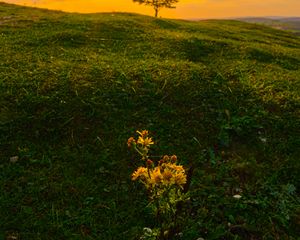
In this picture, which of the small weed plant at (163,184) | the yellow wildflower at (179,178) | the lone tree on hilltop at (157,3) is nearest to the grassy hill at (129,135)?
the small weed plant at (163,184)

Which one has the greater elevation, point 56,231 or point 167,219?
point 167,219

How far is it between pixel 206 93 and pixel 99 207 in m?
6.10

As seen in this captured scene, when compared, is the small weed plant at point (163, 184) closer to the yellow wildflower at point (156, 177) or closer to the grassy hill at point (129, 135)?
the yellow wildflower at point (156, 177)

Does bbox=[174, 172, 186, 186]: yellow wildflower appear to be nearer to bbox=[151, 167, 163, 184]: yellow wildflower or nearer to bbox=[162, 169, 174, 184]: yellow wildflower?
bbox=[162, 169, 174, 184]: yellow wildflower

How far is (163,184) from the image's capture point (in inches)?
245

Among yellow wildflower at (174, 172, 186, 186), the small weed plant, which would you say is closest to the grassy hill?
the small weed plant

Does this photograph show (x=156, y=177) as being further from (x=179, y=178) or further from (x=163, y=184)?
(x=179, y=178)

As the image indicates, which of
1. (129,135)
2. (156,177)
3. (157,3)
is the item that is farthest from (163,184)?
(157,3)

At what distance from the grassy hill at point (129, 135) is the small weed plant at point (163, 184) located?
2.07ft

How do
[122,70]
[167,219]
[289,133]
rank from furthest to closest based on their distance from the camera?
[122,70]
[289,133]
[167,219]

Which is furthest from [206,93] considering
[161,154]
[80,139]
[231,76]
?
[80,139]

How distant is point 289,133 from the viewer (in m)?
11.4

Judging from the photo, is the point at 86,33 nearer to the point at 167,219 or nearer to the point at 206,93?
the point at 206,93

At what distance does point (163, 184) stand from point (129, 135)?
15.3 ft
